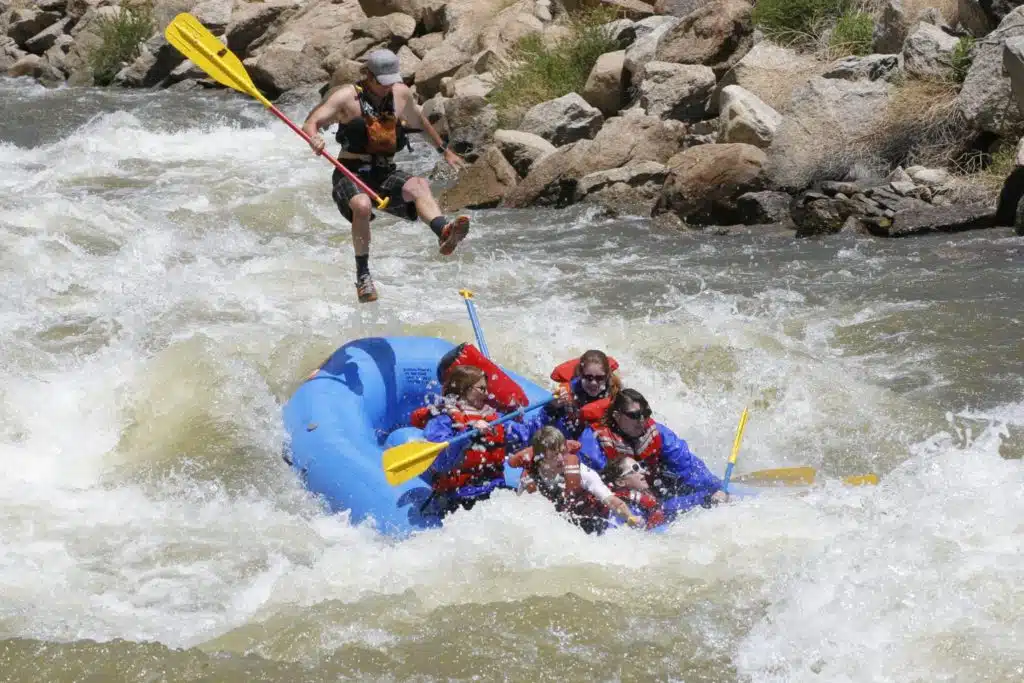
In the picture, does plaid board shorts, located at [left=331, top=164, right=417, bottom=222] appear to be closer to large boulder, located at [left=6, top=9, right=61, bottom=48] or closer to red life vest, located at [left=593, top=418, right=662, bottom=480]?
red life vest, located at [left=593, top=418, right=662, bottom=480]

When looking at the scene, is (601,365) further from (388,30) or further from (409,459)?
(388,30)

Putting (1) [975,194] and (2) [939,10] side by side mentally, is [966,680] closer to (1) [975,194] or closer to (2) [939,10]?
(1) [975,194]

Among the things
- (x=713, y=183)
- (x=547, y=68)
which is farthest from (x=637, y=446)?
(x=547, y=68)

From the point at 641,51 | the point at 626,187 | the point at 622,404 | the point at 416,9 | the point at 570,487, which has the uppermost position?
the point at 622,404

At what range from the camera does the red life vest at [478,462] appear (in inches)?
183

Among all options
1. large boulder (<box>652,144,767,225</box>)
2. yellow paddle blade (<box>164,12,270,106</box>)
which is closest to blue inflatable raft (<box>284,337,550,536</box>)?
yellow paddle blade (<box>164,12,270,106</box>)

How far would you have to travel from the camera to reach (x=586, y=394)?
15.8 ft

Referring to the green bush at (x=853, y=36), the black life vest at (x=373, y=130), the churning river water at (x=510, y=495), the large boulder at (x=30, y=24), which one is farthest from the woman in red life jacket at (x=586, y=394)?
the large boulder at (x=30, y=24)

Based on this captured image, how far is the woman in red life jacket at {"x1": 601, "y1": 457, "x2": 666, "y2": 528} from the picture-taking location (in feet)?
14.9

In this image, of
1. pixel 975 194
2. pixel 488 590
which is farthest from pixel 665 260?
pixel 488 590

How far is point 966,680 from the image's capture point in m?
3.52

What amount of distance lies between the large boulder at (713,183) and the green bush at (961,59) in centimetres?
161

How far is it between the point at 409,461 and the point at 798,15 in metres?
7.87

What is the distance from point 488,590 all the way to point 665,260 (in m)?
4.39
